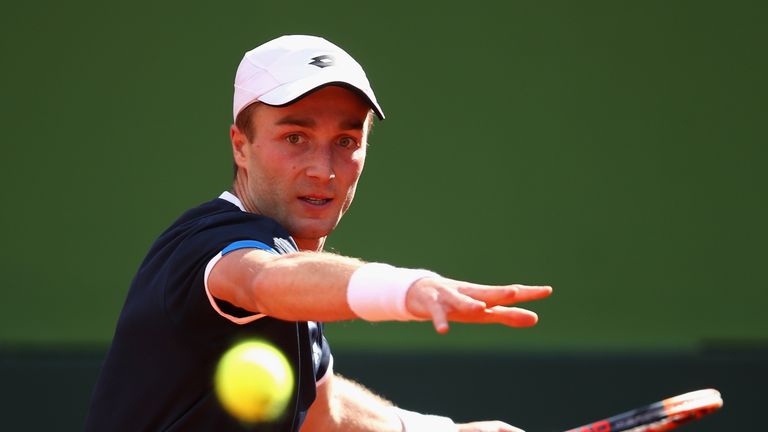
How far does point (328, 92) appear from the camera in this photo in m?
2.85

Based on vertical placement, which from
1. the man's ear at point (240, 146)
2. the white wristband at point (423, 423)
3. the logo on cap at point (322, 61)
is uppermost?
the logo on cap at point (322, 61)

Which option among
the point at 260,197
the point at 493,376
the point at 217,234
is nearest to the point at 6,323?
the point at 493,376

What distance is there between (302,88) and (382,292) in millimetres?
824

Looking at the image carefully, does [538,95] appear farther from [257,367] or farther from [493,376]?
[257,367]

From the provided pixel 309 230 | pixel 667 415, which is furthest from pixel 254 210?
pixel 667 415

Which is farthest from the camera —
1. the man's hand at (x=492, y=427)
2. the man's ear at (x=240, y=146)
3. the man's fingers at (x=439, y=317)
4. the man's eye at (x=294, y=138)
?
the man's hand at (x=492, y=427)

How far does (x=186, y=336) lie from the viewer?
2.57 m

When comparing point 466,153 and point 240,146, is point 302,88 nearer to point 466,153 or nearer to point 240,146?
point 240,146

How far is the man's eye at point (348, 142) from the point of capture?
2930 millimetres

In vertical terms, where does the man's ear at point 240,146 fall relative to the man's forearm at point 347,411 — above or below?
above

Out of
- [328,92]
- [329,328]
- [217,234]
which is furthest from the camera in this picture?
[329,328]

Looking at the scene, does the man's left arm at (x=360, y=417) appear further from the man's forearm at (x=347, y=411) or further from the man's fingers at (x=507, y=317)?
the man's fingers at (x=507, y=317)

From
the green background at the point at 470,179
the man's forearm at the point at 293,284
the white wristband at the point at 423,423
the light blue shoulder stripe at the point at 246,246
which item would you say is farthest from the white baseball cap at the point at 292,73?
the green background at the point at 470,179

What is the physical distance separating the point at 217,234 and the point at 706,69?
11.7 ft
